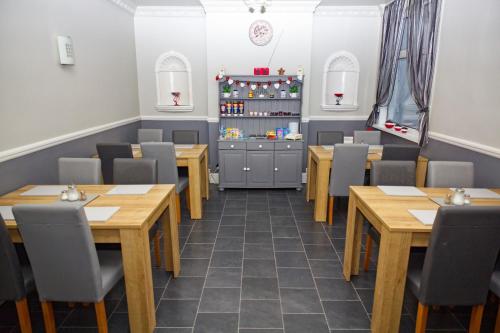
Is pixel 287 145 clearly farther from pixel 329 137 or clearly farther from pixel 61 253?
pixel 61 253

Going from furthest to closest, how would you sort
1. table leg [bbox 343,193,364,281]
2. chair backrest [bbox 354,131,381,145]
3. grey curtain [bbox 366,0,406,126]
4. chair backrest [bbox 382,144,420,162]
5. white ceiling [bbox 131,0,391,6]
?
white ceiling [bbox 131,0,391,6]
chair backrest [bbox 354,131,381,145]
grey curtain [bbox 366,0,406,126]
chair backrest [bbox 382,144,420,162]
table leg [bbox 343,193,364,281]

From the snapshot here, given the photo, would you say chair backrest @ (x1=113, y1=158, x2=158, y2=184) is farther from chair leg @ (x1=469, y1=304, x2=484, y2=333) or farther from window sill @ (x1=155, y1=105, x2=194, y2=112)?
window sill @ (x1=155, y1=105, x2=194, y2=112)

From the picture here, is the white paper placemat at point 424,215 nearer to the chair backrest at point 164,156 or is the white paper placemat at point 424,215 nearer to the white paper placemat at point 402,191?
the white paper placemat at point 402,191

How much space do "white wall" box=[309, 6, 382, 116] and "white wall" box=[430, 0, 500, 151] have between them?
1.82 m

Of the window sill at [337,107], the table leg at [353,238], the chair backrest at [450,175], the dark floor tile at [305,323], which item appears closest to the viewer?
the dark floor tile at [305,323]

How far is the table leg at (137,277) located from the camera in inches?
72.9

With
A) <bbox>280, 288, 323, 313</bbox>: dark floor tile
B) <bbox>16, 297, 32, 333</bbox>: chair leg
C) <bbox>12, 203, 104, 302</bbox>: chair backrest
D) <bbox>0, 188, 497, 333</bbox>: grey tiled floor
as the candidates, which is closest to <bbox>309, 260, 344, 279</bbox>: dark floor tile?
<bbox>0, 188, 497, 333</bbox>: grey tiled floor

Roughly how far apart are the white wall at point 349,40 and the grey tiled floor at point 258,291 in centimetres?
265

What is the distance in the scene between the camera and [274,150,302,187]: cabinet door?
4770 mm

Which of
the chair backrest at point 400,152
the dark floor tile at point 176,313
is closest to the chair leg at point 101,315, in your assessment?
the dark floor tile at point 176,313

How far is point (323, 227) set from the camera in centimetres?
365

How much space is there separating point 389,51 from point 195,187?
331 cm

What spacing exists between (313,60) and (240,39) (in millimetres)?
1203

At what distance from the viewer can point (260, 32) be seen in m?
4.89
